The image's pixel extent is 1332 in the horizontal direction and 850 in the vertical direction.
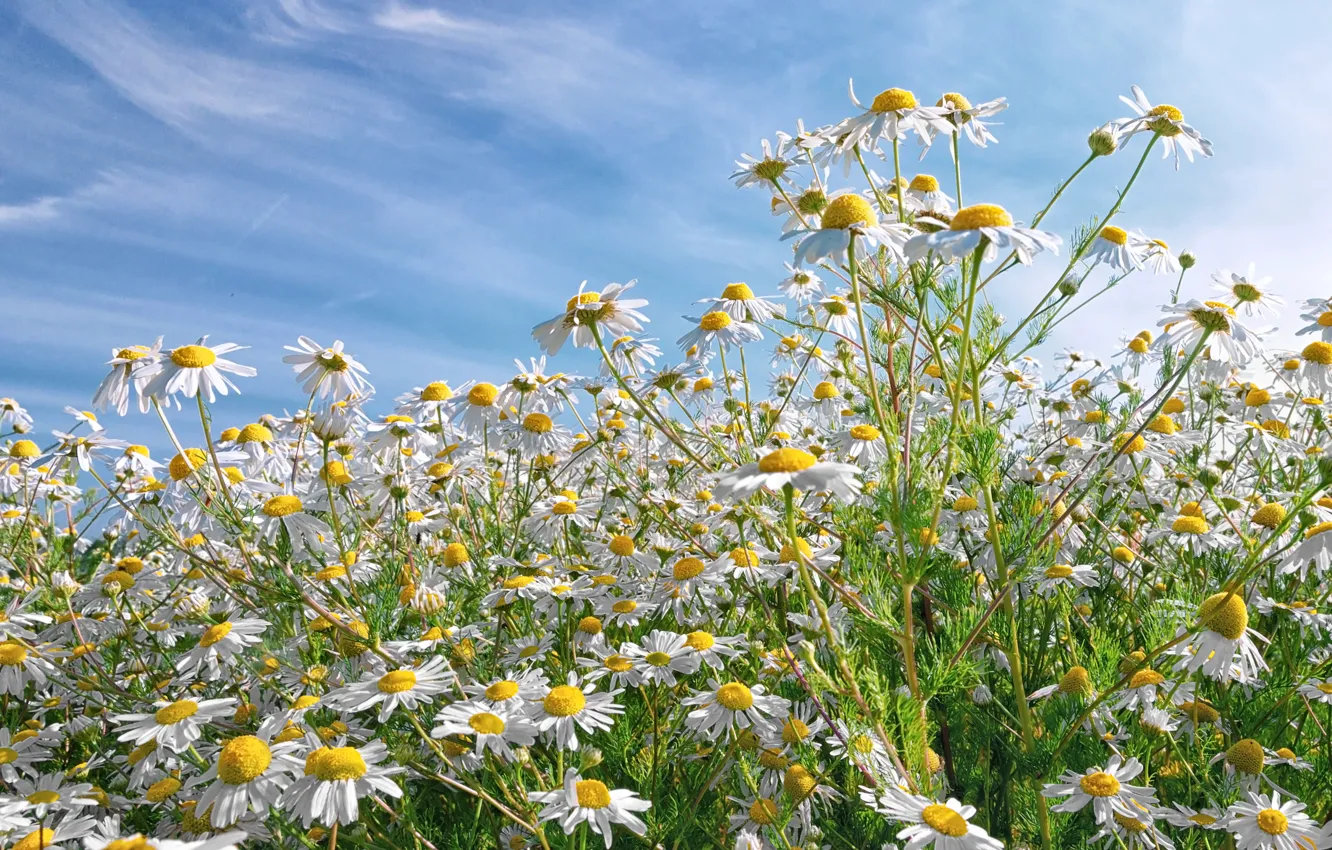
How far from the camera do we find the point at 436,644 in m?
3.37

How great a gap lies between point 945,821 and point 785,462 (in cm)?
90

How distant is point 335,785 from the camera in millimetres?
2305

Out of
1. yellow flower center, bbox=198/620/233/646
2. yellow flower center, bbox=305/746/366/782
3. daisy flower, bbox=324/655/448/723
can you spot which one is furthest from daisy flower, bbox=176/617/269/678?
yellow flower center, bbox=305/746/366/782

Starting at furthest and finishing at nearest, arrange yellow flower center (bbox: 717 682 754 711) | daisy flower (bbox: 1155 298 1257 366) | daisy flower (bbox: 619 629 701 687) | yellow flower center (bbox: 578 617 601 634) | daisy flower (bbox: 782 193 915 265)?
yellow flower center (bbox: 578 617 601 634) → daisy flower (bbox: 1155 298 1257 366) → daisy flower (bbox: 619 629 701 687) → yellow flower center (bbox: 717 682 754 711) → daisy flower (bbox: 782 193 915 265)

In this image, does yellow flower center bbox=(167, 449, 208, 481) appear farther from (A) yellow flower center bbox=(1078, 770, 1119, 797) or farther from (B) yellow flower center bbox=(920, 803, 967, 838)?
(A) yellow flower center bbox=(1078, 770, 1119, 797)

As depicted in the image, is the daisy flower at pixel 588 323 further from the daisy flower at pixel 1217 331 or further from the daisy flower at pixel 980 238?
the daisy flower at pixel 1217 331

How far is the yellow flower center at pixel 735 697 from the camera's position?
9.07ft

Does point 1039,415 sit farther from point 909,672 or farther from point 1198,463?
point 909,672

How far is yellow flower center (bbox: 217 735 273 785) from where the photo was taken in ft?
7.48

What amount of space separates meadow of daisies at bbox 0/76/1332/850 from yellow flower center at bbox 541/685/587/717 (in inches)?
0.7

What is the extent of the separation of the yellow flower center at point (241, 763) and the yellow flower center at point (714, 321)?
218 centimetres

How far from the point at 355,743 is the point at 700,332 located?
1.96 m

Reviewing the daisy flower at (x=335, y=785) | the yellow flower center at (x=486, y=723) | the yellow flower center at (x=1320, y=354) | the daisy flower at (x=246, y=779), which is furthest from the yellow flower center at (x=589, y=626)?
the yellow flower center at (x=1320, y=354)

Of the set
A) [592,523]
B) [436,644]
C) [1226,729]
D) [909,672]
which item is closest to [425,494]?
[592,523]
